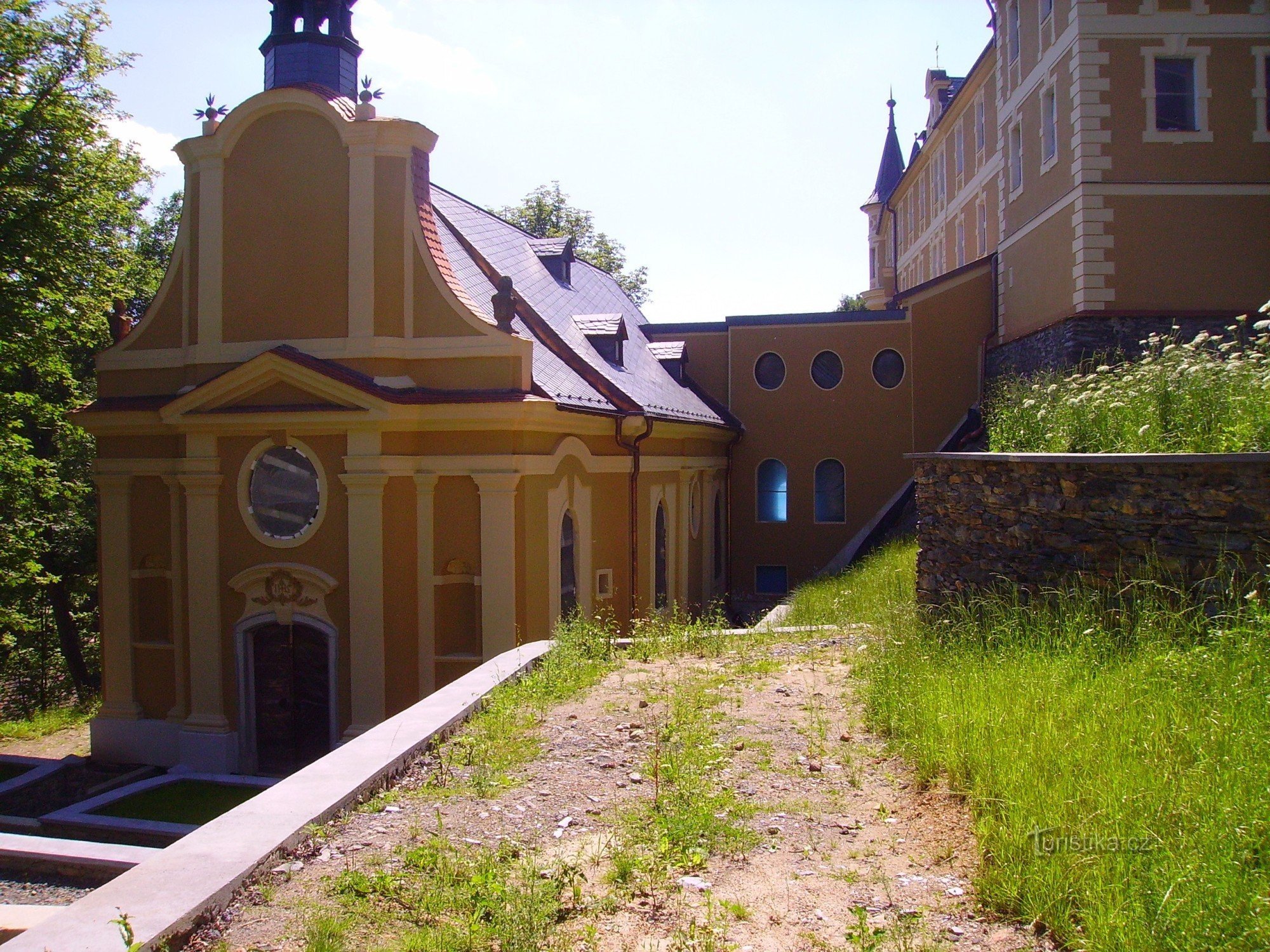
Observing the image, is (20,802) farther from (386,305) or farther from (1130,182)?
(1130,182)

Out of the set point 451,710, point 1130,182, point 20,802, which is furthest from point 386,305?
point 1130,182

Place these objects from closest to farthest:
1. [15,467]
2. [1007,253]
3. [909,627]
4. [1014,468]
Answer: [1014,468] → [909,627] → [15,467] → [1007,253]

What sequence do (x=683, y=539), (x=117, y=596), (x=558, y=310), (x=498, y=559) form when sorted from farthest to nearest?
(x=683, y=539)
(x=558, y=310)
(x=117, y=596)
(x=498, y=559)

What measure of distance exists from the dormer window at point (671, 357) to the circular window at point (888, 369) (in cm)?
482

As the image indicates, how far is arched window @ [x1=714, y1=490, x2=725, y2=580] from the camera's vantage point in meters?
23.0

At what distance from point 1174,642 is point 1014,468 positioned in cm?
234

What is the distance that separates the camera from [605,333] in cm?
1753

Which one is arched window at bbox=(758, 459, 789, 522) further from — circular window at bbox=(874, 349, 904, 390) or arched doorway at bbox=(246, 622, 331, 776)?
arched doorway at bbox=(246, 622, 331, 776)

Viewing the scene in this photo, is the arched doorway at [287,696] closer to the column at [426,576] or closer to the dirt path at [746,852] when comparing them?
the column at [426,576]

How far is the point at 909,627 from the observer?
864 centimetres

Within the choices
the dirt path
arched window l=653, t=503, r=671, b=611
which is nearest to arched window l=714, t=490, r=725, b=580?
arched window l=653, t=503, r=671, b=611

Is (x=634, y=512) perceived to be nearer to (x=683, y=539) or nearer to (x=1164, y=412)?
(x=683, y=539)

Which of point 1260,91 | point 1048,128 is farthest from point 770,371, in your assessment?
point 1260,91

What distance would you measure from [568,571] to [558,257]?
8.68 m
